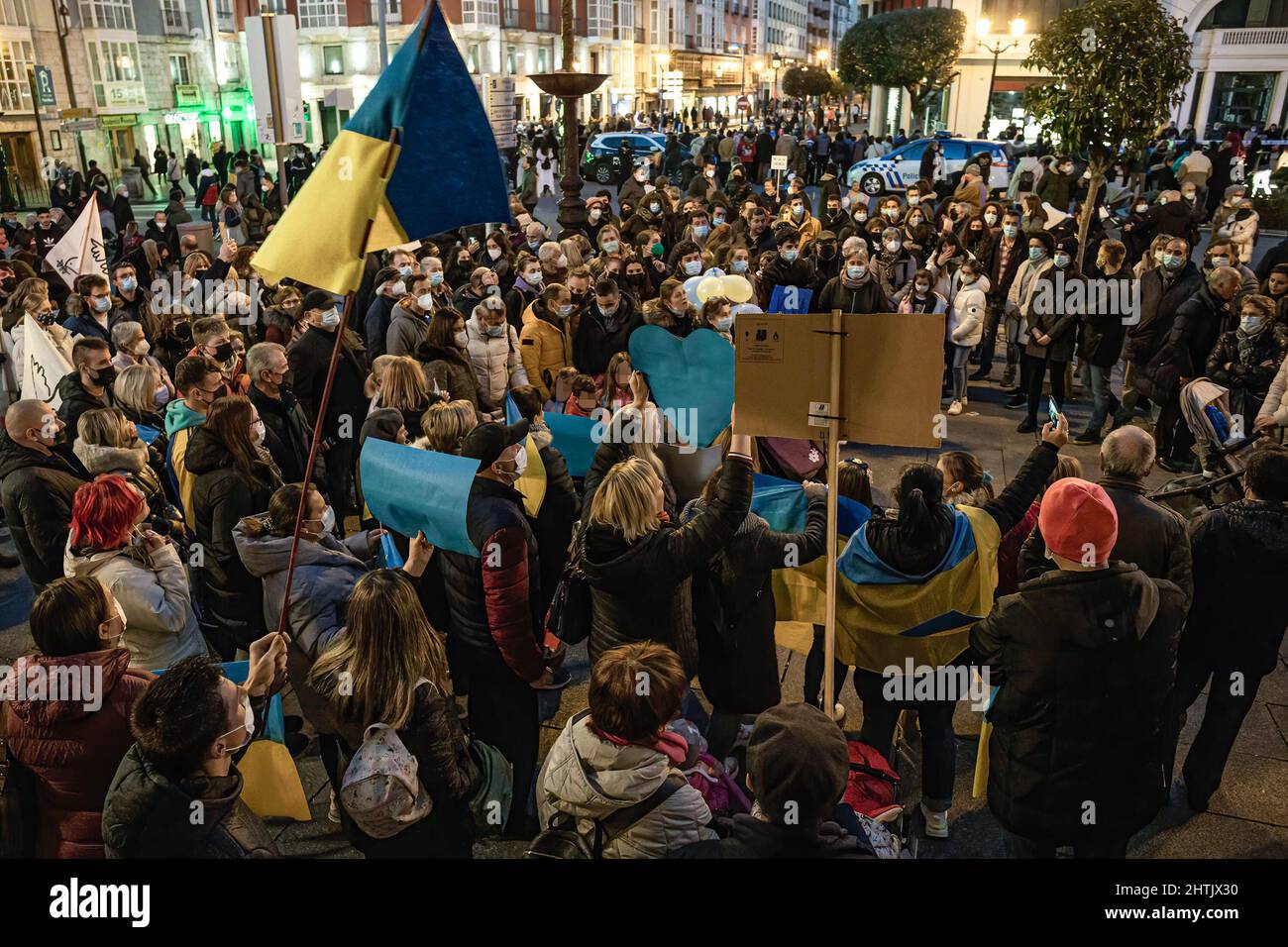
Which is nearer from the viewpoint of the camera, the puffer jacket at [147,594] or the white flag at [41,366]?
the puffer jacket at [147,594]

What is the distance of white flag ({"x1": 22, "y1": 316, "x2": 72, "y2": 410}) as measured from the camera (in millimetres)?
6477

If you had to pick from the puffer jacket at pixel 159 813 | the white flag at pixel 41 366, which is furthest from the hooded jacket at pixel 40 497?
the puffer jacket at pixel 159 813

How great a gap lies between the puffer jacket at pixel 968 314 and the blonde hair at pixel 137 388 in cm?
682

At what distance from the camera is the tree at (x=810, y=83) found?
199 ft

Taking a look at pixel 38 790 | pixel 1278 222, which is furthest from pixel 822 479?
pixel 1278 222

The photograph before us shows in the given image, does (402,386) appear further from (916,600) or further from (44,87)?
(44,87)

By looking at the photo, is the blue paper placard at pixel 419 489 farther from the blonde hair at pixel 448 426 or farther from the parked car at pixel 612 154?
the parked car at pixel 612 154

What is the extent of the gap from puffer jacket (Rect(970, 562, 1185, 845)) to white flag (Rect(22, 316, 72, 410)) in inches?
243

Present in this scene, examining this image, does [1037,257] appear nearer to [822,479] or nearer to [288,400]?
[822,479]

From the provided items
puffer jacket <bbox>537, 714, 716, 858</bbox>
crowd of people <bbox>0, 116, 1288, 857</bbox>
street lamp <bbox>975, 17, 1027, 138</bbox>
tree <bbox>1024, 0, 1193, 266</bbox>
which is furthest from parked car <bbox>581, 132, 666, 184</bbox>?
puffer jacket <bbox>537, 714, 716, 858</bbox>

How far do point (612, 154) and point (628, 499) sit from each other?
29989 mm

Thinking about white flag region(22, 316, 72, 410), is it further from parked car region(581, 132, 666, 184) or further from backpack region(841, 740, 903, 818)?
parked car region(581, 132, 666, 184)
